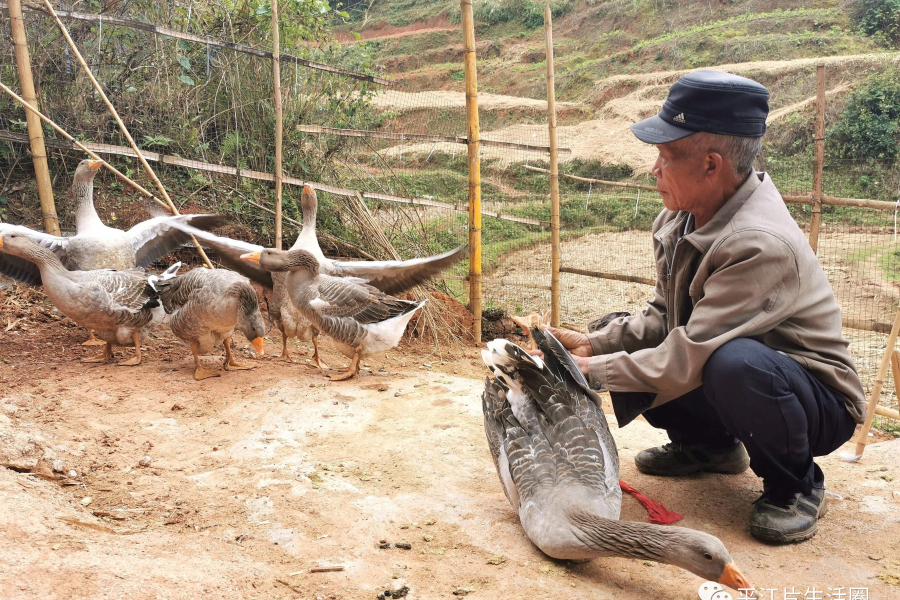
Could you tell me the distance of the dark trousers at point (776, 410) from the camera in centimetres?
261

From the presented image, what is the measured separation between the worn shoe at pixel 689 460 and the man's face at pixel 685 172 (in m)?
1.36

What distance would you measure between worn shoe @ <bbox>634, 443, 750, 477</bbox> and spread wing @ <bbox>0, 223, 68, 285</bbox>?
5.46 meters

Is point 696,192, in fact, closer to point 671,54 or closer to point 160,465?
point 160,465

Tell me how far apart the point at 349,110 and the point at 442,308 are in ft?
10.7

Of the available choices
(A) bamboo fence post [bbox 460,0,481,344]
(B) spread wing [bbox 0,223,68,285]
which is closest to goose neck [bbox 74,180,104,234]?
(B) spread wing [bbox 0,223,68,285]

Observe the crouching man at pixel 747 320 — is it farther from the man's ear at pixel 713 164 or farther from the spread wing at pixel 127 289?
the spread wing at pixel 127 289

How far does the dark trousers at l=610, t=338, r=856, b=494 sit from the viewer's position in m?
2.61

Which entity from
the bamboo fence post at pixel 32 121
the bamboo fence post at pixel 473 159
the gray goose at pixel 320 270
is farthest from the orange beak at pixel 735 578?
the bamboo fence post at pixel 32 121

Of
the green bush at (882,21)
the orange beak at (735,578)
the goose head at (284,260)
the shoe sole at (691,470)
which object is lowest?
the shoe sole at (691,470)

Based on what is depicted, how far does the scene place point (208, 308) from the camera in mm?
5320

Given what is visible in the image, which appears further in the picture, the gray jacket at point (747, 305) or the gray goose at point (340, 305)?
the gray goose at point (340, 305)

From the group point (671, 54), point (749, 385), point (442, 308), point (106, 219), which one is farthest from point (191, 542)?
point (671, 54)

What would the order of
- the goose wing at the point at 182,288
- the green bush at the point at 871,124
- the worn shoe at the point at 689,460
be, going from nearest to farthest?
the worn shoe at the point at 689,460, the goose wing at the point at 182,288, the green bush at the point at 871,124

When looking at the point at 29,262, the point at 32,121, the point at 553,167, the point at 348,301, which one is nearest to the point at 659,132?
the point at 348,301
